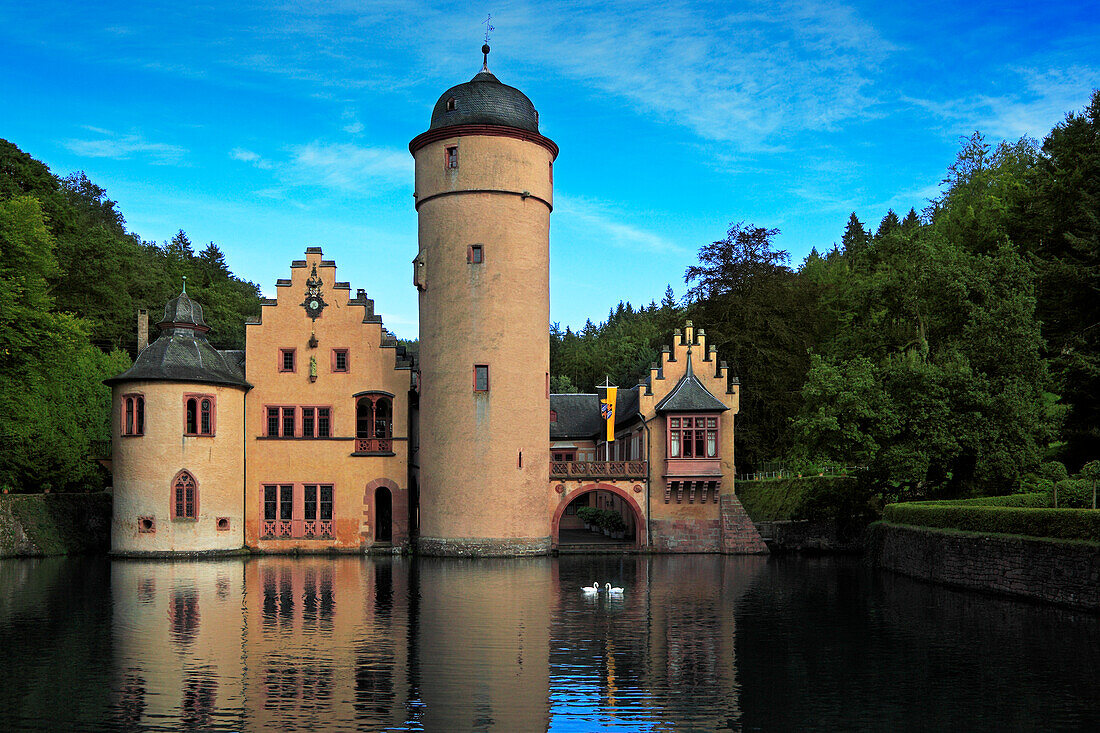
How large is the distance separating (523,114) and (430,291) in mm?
8693

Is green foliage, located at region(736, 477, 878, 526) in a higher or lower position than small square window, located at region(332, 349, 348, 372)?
lower

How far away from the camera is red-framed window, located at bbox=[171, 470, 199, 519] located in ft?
132

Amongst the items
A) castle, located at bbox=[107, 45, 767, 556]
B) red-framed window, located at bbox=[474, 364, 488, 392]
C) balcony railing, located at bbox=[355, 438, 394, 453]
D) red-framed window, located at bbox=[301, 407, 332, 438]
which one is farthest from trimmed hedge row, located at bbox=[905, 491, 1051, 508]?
red-framed window, located at bbox=[301, 407, 332, 438]

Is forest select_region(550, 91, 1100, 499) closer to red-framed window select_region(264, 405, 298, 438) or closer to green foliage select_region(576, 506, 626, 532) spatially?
green foliage select_region(576, 506, 626, 532)

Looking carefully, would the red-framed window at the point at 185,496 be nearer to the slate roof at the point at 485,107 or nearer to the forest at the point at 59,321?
the forest at the point at 59,321

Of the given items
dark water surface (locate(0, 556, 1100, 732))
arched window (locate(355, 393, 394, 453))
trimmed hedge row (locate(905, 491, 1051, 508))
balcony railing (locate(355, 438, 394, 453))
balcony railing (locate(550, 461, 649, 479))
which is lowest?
dark water surface (locate(0, 556, 1100, 732))

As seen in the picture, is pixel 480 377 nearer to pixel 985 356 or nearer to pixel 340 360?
pixel 340 360

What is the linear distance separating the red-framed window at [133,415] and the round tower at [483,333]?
11.8m

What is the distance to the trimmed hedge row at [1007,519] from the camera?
23.6m

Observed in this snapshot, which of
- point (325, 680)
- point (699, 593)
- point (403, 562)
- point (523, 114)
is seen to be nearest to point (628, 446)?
point (403, 562)

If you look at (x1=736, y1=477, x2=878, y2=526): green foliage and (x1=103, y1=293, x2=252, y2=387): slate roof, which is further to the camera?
(x1=736, y1=477, x2=878, y2=526): green foliage

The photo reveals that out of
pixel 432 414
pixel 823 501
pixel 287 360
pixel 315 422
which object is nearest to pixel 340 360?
pixel 287 360

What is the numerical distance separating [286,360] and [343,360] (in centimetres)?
257

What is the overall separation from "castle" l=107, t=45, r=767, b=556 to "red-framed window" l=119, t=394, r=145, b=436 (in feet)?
0.25
